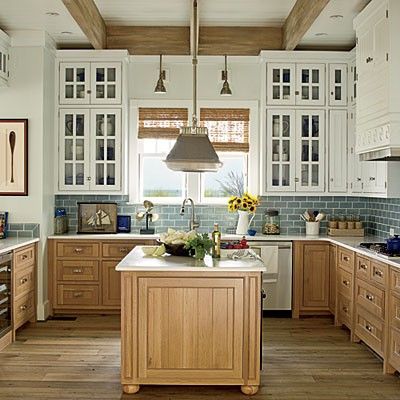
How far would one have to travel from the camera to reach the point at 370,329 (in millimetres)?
5172

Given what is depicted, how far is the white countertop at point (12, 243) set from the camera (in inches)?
211


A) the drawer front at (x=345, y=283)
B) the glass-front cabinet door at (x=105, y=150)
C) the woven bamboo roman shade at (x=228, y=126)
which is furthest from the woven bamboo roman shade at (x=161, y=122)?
the drawer front at (x=345, y=283)

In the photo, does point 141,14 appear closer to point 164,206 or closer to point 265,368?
point 164,206

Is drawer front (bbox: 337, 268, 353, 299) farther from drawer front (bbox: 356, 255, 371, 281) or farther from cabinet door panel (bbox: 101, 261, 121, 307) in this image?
cabinet door panel (bbox: 101, 261, 121, 307)

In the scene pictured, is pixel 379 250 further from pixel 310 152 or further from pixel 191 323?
pixel 310 152

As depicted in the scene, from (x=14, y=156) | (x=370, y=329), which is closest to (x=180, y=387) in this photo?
(x=370, y=329)

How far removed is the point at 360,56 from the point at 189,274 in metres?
2.61

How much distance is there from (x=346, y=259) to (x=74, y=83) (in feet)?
11.2

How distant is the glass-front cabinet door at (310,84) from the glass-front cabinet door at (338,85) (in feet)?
0.29

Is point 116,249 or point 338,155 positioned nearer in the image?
point 116,249

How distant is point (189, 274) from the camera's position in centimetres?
423

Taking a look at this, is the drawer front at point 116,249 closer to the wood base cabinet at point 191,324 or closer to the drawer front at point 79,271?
the drawer front at point 79,271

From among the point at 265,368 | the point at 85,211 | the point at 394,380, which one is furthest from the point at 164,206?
the point at 394,380

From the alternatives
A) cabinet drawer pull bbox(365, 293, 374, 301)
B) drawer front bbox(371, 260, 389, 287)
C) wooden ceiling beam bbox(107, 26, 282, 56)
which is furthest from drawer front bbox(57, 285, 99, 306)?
drawer front bbox(371, 260, 389, 287)
